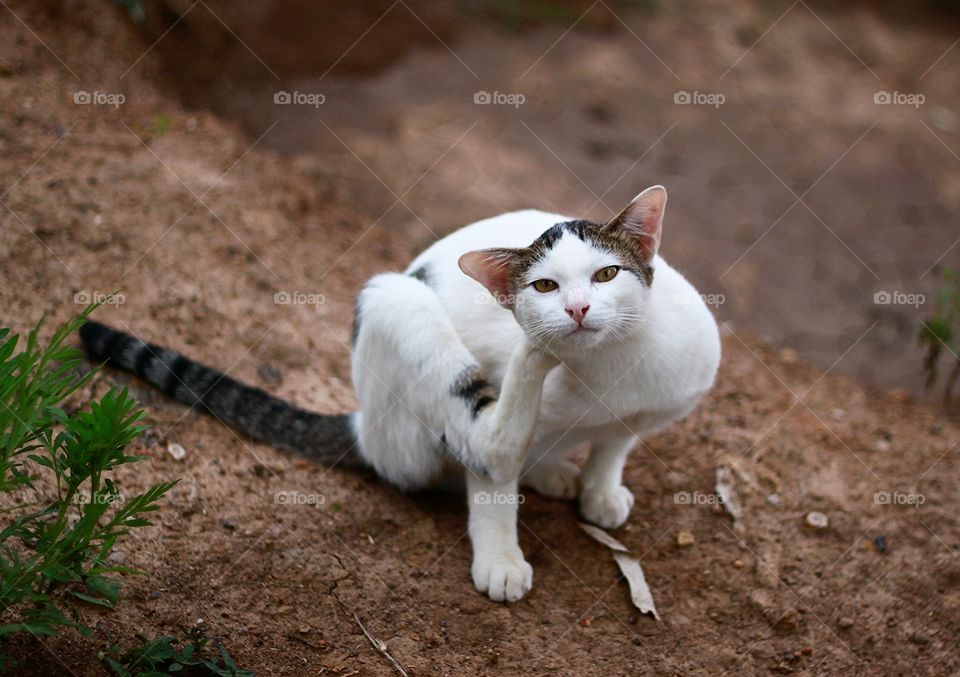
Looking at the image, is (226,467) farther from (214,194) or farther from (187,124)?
(187,124)

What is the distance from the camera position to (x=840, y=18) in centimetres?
970

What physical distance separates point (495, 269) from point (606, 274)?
1.33 ft

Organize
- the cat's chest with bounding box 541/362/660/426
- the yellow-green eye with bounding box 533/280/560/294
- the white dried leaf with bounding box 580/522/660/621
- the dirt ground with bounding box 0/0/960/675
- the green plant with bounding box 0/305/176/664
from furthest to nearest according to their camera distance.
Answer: the white dried leaf with bounding box 580/522/660/621 < the dirt ground with bounding box 0/0/960/675 < the cat's chest with bounding box 541/362/660/426 < the yellow-green eye with bounding box 533/280/560/294 < the green plant with bounding box 0/305/176/664

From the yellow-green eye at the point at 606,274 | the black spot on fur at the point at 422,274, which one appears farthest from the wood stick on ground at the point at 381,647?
the yellow-green eye at the point at 606,274

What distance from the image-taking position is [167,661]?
9.62 feet

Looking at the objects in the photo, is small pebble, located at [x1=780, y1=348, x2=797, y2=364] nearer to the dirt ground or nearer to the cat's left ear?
the dirt ground

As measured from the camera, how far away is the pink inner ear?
10.3ft

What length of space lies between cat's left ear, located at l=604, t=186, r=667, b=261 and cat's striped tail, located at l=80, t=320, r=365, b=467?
1636mm

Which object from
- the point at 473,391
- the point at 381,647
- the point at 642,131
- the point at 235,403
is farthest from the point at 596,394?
the point at 642,131

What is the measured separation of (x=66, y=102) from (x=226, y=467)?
10.1 feet

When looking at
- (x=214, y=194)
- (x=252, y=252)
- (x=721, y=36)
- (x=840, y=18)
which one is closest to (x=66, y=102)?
(x=214, y=194)

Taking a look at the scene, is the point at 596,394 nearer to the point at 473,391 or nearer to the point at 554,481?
the point at 473,391

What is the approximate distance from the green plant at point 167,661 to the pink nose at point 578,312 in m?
1.62

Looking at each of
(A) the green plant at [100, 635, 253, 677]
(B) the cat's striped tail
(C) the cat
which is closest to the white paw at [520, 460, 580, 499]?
(C) the cat
